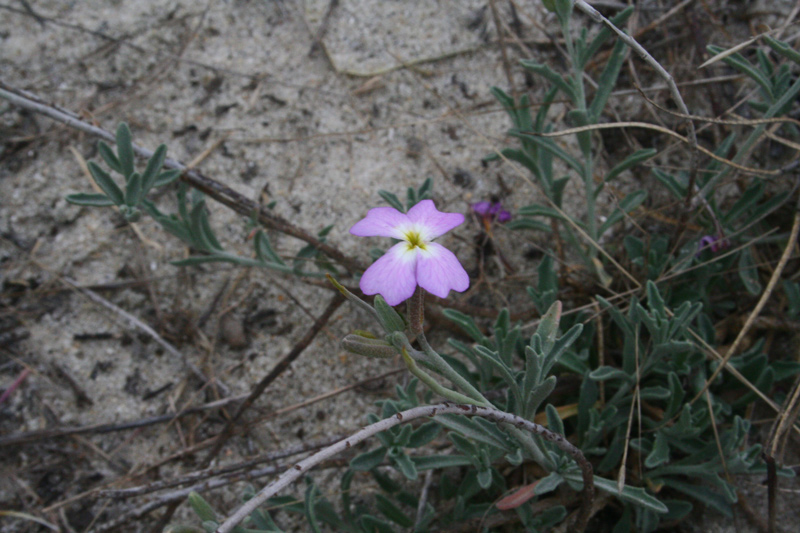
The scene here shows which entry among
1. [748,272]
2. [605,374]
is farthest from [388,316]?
[748,272]

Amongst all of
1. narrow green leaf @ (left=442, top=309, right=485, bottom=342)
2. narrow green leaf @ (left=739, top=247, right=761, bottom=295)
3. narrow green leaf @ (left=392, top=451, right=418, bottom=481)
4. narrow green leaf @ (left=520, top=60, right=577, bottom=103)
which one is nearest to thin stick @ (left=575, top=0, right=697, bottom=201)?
narrow green leaf @ (left=520, top=60, right=577, bottom=103)

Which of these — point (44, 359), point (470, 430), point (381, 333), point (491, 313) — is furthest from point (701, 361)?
point (44, 359)

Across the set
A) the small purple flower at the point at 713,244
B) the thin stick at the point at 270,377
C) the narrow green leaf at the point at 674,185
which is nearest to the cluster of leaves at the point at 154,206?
the thin stick at the point at 270,377

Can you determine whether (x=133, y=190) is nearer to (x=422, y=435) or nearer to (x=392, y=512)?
(x=422, y=435)

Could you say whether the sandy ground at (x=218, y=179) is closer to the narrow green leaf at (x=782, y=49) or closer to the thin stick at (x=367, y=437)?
the narrow green leaf at (x=782, y=49)

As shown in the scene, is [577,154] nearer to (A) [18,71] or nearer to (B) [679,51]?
(B) [679,51]
